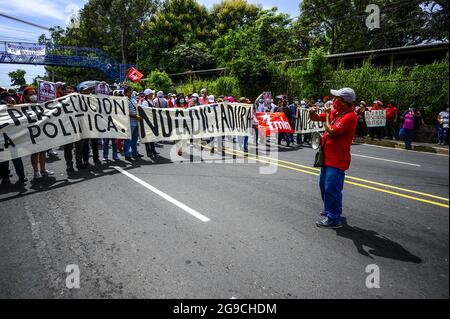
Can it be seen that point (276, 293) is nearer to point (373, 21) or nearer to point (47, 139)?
point (47, 139)

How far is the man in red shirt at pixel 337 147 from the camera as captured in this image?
4.33 m

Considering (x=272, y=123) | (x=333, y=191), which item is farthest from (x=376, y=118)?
(x=333, y=191)

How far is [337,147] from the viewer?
14.7 ft

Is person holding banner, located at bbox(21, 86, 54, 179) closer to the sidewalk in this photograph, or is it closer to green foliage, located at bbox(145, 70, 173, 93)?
the sidewalk

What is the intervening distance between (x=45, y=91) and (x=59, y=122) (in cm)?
425

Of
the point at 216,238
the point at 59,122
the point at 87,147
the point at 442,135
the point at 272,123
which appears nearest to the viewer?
the point at 216,238

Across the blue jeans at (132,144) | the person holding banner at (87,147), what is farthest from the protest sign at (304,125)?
the person holding banner at (87,147)

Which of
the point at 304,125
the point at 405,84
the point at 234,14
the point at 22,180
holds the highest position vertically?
the point at 234,14

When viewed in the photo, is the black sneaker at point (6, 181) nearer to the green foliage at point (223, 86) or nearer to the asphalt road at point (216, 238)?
the asphalt road at point (216, 238)

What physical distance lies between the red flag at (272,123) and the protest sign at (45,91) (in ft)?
25.1

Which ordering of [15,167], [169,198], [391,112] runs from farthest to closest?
[391,112]
[15,167]
[169,198]

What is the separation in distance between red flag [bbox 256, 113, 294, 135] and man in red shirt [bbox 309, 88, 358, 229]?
27.4ft

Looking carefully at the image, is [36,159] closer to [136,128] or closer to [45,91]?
[136,128]

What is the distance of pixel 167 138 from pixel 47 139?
3.52 m
